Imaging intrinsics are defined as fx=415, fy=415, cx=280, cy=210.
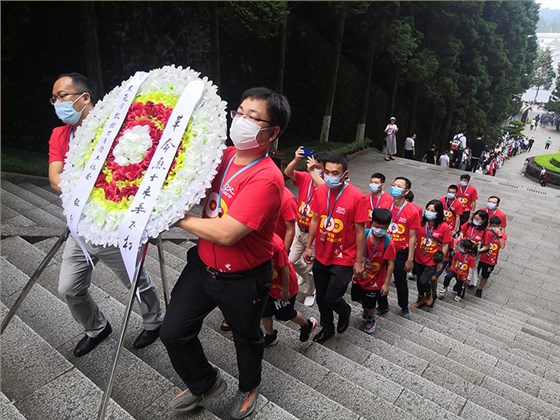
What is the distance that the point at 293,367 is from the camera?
3.30 m

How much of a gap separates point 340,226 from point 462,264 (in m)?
3.63

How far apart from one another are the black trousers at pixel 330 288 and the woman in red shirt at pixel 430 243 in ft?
7.07

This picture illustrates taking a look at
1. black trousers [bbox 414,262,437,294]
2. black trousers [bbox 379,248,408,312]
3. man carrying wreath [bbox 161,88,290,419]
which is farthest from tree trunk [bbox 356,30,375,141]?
man carrying wreath [bbox 161,88,290,419]

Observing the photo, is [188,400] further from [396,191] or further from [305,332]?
[396,191]

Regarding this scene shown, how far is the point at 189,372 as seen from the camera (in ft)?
7.90

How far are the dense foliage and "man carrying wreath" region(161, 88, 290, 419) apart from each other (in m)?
7.55

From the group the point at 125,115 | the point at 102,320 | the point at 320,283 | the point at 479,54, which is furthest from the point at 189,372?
the point at 479,54

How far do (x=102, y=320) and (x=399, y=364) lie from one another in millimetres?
2675

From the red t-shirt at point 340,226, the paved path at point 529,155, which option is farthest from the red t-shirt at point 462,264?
the paved path at point 529,155

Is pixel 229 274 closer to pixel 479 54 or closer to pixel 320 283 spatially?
pixel 320 283

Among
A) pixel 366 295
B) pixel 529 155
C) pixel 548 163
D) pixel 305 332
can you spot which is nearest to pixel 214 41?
pixel 366 295

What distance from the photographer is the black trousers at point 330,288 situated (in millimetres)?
3795

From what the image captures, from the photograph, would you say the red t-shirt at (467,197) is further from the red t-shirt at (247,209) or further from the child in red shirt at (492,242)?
the red t-shirt at (247,209)

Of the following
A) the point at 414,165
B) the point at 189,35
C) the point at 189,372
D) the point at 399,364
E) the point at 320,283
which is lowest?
the point at 414,165
